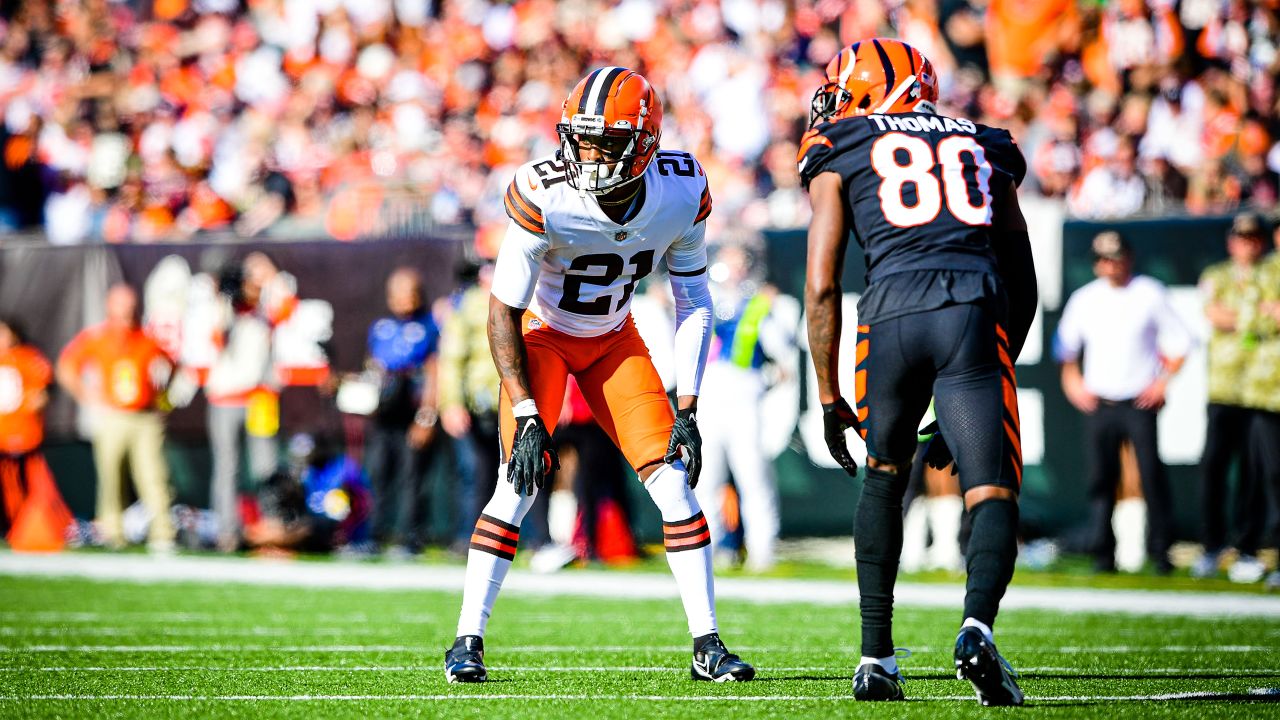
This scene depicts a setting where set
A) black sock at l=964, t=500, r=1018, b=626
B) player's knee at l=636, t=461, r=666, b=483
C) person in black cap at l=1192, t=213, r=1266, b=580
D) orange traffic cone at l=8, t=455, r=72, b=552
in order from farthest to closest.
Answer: orange traffic cone at l=8, t=455, r=72, b=552
person in black cap at l=1192, t=213, r=1266, b=580
player's knee at l=636, t=461, r=666, b=483
black sock at l=964, t=500, r=1018, b=626

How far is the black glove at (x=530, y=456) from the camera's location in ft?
16.4

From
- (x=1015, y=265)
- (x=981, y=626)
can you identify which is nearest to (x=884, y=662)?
(x=981, y=626)

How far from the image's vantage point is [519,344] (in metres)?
5.12

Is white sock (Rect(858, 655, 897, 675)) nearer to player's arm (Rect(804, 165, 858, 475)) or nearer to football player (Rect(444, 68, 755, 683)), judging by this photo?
football player (Rect(444, 68, 755, 683))

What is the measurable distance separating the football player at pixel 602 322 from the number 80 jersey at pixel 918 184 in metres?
0.78

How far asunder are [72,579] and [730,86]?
7504 mm

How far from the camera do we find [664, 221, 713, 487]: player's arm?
5367 mm

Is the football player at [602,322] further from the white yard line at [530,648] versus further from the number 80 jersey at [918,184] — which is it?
the white yard line at [530,648]

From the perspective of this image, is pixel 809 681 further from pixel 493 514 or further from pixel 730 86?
pixel 730 86

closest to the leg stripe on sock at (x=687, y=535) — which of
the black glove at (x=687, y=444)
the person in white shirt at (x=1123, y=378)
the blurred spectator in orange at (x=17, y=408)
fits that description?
the black glove at (x=687, y=444)

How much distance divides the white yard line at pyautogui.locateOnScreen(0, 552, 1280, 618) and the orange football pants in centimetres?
330

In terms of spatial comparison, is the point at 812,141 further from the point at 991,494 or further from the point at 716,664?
the point at 716,664

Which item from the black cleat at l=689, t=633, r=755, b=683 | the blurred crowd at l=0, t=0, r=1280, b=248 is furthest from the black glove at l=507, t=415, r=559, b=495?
the blurred crowd at l=0, t=0, r=1280, b=248

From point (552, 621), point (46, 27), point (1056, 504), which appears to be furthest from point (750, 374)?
point (46, 27)
